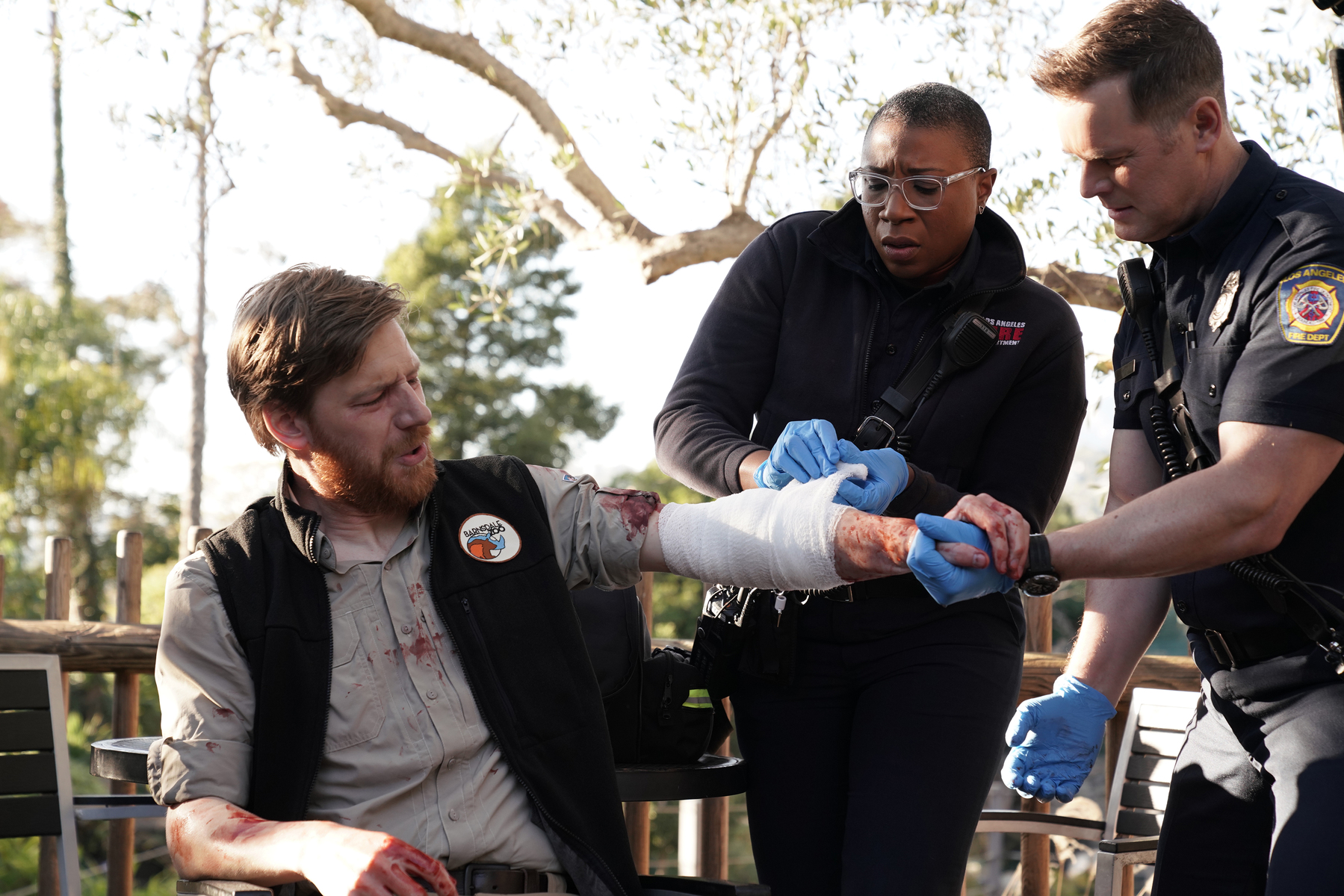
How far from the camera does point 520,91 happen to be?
565 centimetres

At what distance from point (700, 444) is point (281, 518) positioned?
0.78 m

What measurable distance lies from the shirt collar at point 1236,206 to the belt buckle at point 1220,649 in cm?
63

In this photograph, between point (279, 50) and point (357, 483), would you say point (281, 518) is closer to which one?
point (357, 483)

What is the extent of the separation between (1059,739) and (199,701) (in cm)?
149

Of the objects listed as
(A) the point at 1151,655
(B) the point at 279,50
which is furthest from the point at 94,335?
(A) the point at 1151,655

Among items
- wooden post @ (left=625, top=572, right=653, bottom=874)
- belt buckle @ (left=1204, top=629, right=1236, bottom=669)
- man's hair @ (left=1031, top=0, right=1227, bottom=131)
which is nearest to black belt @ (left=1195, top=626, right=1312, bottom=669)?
belt buckle @ (left=1204, top=629, right=1236, bottom=669)

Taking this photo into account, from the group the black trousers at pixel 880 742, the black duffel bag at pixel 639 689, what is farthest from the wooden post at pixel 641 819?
the black trousers at pixel 880 742

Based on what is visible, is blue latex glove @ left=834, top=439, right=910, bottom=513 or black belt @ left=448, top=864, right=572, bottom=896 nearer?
black belt @ left=448, top=864, right=572, bottom=896

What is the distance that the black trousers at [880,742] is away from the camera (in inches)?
78.7

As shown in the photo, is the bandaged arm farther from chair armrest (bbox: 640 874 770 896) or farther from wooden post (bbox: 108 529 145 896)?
wooden post (bbox: 108 529 145 896)

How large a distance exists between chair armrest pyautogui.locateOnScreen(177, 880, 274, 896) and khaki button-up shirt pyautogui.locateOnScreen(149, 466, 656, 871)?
130 millimetres

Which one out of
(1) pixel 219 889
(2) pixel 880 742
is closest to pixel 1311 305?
(2) pixel 880 742

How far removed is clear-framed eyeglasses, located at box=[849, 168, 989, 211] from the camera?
2.19m

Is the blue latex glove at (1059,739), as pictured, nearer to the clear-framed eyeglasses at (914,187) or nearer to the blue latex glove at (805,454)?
the blue latex glove at (805,454)
